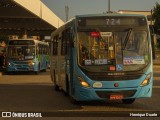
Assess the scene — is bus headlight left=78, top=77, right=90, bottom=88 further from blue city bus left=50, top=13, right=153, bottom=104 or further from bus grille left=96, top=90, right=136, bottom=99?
bus grille left=96, top=90, right=136, bottom=99

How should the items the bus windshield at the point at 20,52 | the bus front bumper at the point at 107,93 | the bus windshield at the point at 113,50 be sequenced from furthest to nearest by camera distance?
the bus windshield at the point at 20,52 < the bus windshield at the point at 113,50 < the bus front bumper at the point at 107,93

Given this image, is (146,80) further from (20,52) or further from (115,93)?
(20,52)

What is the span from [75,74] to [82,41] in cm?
97

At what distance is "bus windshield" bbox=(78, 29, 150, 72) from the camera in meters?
13.6

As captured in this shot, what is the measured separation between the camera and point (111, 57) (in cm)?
1362

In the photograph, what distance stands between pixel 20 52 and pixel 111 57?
2201cm

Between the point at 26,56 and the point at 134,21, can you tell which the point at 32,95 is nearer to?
the point at 134,21

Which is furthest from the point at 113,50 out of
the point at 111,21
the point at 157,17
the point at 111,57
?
the point at 157,17

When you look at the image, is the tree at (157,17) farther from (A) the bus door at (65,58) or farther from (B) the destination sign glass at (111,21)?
(B) the destination sign glass at (111,21)

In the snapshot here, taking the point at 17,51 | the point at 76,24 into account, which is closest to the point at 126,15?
the point at 76,24

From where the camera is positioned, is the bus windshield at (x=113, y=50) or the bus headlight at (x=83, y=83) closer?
the bus headlight at (x=83, y=83)

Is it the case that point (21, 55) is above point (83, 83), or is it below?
below

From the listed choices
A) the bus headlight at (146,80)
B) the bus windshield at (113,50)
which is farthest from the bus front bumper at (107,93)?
the bus windshield at (113,50)

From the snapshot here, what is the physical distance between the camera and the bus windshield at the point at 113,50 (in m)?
13.6
